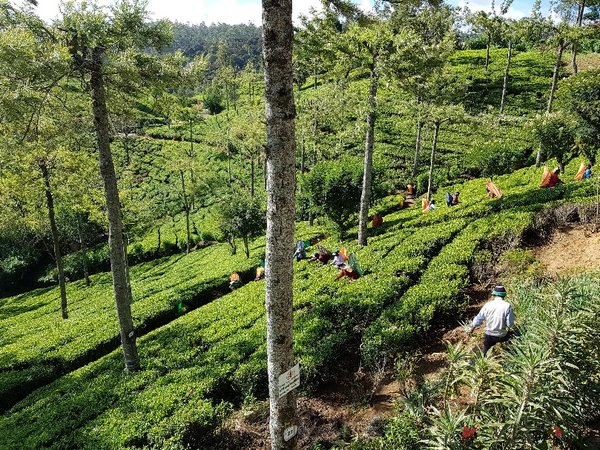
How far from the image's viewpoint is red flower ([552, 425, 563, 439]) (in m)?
4.86

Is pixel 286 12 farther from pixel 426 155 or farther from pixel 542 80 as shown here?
pixel 542 80

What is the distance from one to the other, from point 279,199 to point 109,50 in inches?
267

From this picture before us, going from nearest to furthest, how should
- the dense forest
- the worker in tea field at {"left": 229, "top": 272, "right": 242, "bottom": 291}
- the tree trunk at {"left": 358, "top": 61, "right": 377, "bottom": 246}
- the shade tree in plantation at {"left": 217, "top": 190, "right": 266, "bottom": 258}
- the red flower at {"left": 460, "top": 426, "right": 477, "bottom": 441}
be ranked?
the red flower at {"left": 460, "top": 426, "right": 477, "bottom": 441}
the dense forest
the tree trunk at {"left": 358, "top": 61, "right": 377, "bottom": 246}
the worker in tea field at {"left": 229, "top": 272, "right": 242, "bottom": 291}
the shade tree in plantation at {"left": 217, "top": 190, "right": 266, "bottom": 258}

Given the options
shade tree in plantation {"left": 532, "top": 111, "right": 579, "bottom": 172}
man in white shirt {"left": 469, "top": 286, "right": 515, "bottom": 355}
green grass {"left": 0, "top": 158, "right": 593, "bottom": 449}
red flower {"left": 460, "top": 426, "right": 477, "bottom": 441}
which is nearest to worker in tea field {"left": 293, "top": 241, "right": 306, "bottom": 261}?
green grass {"left": 0, "top": 158, "right": 593, "bottom": 449}

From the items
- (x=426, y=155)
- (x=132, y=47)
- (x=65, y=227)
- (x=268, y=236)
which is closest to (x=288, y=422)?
(x=268, y=236)

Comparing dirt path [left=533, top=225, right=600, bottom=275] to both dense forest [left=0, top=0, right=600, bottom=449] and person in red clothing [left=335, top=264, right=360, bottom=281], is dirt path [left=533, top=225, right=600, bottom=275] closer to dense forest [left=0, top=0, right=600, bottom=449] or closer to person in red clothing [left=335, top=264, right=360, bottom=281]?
dense forest [left=0, top=0, right=600, bottom=449]

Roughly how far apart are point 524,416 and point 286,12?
537 cm

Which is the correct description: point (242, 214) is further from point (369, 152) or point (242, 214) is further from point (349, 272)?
point (349, 272)

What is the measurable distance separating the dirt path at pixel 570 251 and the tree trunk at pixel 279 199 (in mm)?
8286

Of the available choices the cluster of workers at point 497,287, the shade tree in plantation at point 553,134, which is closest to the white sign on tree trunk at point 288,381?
the cluster of workers at point 497,287

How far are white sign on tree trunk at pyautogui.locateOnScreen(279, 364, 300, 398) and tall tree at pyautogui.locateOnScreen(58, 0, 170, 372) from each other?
629 cm

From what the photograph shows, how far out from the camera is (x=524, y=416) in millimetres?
4875

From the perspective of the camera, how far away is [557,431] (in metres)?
4.86

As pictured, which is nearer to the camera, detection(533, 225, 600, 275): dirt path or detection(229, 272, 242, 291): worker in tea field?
detection(533, 225, 600, 275): dirt path
